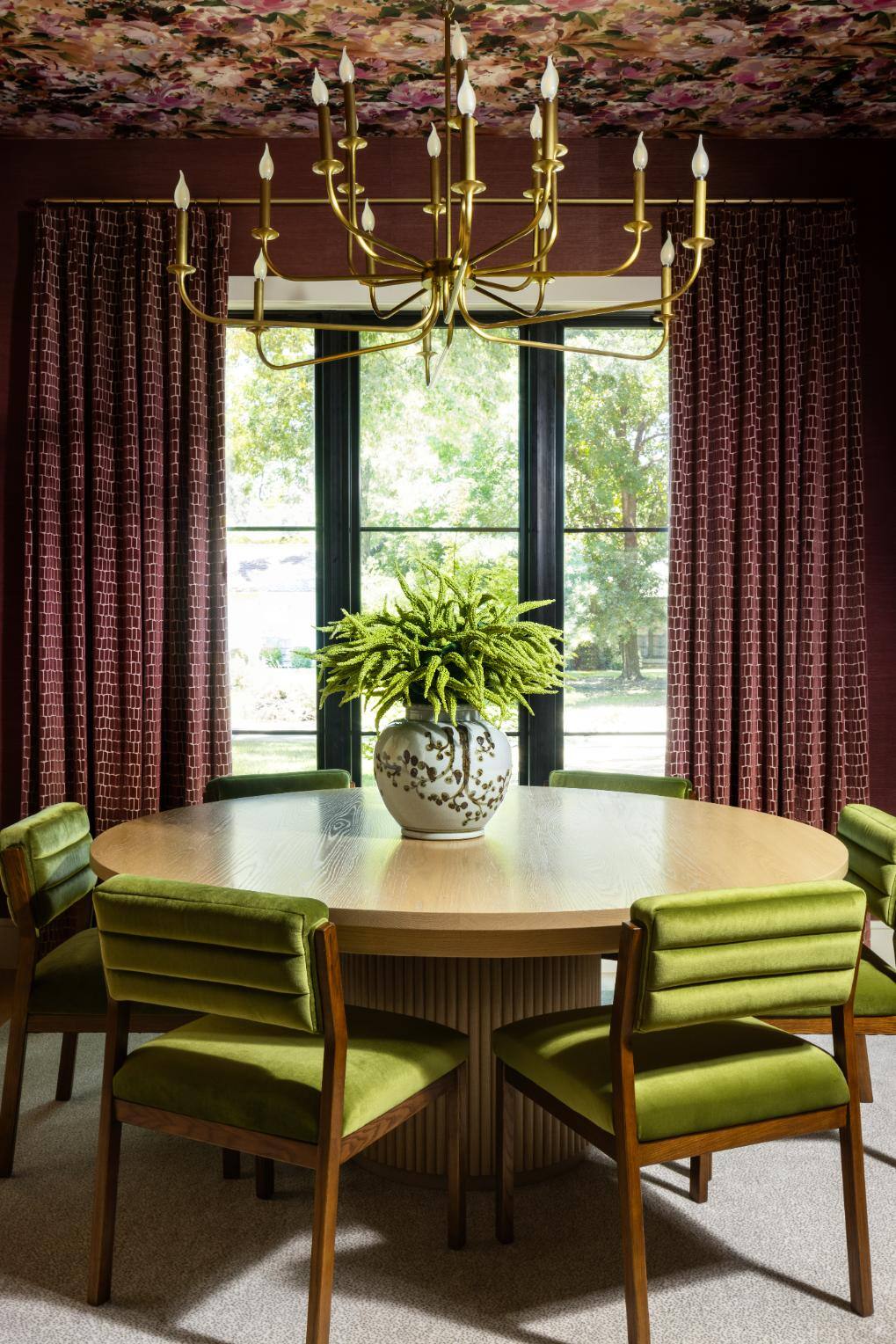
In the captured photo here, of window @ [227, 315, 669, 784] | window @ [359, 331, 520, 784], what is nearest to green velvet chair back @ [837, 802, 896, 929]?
window @ [227, 315, 669, 784]

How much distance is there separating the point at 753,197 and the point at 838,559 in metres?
1.38

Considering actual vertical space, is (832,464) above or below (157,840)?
above

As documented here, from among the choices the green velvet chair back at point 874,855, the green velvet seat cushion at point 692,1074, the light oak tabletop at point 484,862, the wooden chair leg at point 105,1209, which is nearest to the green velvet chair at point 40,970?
the light oak tabletop at point 484,862

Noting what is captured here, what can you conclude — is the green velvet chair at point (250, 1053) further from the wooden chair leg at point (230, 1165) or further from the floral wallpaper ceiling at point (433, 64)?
the floral wallpaper ceiling at point (433, 64)

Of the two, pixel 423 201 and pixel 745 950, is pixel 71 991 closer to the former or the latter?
pixel 745 950

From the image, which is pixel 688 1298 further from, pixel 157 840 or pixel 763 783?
pixel 763 783

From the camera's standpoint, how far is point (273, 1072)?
1.74m

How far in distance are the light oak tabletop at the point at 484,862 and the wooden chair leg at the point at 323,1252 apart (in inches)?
13.7

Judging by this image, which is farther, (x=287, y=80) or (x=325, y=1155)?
(x=287, y=80)

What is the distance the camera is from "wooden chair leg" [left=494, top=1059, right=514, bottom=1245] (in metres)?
2.05

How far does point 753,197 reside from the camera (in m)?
3.89

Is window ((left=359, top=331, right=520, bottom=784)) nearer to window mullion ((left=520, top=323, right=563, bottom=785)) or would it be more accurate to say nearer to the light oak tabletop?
window mullion ((left=520, top=323, right=563, bottom=785))

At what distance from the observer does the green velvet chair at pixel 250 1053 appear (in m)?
1.61

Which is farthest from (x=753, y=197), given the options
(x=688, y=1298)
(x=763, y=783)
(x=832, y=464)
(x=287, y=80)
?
(x=688, y=1298)
